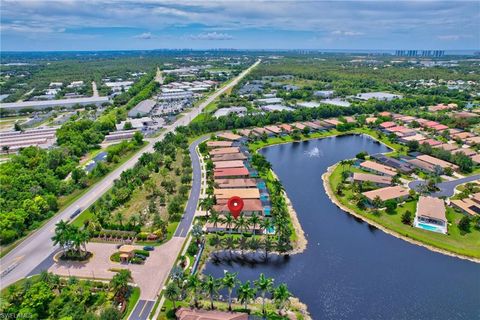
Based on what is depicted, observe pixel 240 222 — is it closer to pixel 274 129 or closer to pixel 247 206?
pixel 247 206

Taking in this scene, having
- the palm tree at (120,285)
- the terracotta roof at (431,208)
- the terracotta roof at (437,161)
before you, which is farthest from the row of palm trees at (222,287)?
the terracotta roof at (437,161)

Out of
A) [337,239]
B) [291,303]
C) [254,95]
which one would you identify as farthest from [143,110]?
[291,303]

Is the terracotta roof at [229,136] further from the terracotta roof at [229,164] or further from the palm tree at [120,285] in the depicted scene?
the palm tree at [120,285]

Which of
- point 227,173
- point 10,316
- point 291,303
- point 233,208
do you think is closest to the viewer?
point 10,316

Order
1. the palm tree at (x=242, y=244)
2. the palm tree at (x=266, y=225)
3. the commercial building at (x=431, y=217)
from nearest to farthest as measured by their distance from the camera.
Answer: the palm tree at (x=242, y=244), the palm tree at (x=266, y=225), the commercial building at (x=431, y=217)

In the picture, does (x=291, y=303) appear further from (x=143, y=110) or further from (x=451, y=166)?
(x=143, y=110)

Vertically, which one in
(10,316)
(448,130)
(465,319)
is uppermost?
(448,130)
